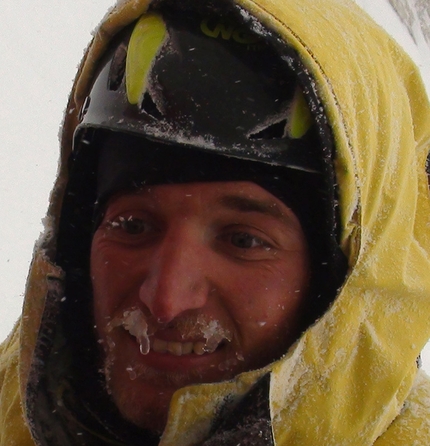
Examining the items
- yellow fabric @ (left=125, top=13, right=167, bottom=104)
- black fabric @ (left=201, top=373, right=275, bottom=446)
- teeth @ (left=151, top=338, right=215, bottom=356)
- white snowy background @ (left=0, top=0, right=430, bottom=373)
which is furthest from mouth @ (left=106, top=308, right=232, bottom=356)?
white snowy background @ (left=0, top=0, right=430, bottom=373)

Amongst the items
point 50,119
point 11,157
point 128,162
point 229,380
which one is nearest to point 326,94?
point 128,162

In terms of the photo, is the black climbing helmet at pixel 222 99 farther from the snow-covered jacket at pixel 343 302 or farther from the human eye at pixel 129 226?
the human eye at pixel 129 226

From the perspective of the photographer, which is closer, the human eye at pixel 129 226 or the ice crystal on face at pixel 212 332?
the ice crystal on face at pixel 212 332

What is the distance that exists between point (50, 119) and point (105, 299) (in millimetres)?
2966

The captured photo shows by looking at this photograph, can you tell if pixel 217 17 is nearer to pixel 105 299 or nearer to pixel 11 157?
pixel 105 299

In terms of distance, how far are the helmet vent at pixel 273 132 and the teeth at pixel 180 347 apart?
429 mm

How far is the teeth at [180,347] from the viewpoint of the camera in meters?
1.07

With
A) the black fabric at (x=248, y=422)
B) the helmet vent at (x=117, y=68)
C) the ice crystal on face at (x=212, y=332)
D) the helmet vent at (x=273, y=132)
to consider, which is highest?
the helmet vent at (x=117, y=68)

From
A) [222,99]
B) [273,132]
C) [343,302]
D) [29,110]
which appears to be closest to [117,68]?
[222,99]

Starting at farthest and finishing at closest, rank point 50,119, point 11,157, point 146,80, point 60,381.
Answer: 1. point 50,119
2. point 11,157
3. point 60,381
4. point 146,80

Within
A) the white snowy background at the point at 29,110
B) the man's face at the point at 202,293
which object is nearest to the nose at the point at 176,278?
the man's face at the point at 202,293

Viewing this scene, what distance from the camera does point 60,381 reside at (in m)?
1.30

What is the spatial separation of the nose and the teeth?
63 millimetres

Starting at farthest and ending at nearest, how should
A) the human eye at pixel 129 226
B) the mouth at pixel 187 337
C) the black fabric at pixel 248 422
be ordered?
the human eye at pixel 129 226 → the mouth at pixel 187 337 → the black fabric at pixel 248 422
